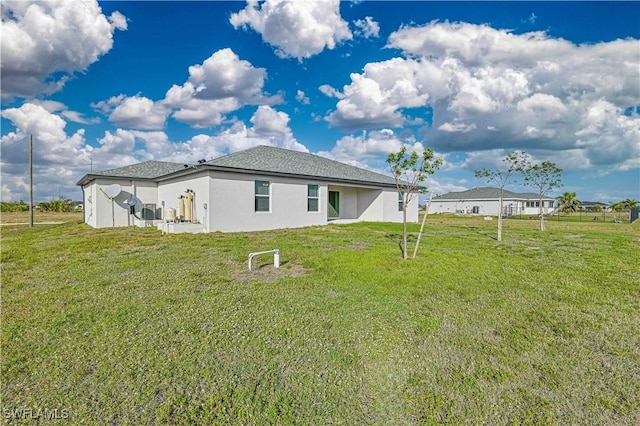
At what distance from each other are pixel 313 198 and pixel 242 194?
4.24 meters

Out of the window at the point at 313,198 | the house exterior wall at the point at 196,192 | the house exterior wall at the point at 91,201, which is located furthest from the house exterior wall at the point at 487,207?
the house exterior wall at the point at 91,201

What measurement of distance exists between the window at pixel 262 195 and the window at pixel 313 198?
254 centimetres

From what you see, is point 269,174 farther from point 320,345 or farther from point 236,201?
point 320,345

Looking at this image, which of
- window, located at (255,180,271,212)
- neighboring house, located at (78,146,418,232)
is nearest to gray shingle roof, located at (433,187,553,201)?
neighboring house, located at (78,146,418,232)

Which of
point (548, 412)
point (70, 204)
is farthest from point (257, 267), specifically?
point (70, 204)

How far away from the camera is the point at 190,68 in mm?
15844

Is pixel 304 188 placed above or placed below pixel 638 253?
above

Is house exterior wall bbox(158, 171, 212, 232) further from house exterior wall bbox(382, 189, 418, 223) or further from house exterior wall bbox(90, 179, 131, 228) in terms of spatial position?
house exterior wall bbox(382, 189, 418, 223)

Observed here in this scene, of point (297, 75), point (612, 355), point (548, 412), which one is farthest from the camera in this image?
point (297, 75)

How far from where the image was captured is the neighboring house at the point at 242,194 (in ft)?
42.5

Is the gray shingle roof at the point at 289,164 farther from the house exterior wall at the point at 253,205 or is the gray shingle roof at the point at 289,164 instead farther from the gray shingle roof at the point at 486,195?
the gray shingle roof at the point at 486,195

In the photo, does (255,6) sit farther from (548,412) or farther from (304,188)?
(548,412)

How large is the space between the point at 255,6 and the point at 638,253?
603 inches

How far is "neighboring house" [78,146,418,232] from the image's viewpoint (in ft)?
42.5
